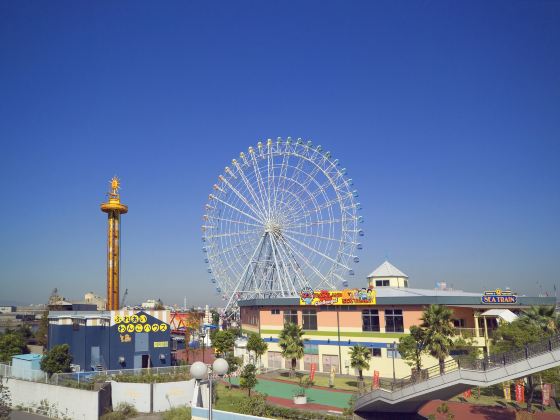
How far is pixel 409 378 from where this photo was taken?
30281mm

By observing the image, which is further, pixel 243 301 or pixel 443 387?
pixel 243 301

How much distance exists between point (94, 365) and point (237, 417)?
2526 cm

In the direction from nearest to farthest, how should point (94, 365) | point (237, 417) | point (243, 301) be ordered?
1. point (237, 417)
2. point (94, 365)
3. point (243, 301)

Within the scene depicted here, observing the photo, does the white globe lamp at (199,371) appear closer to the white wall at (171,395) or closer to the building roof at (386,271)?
the white wall at (171,395)

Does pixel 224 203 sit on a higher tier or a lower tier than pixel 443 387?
higher

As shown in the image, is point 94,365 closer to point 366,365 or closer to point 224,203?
point 366,365

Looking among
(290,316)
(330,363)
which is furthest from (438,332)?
(290,316)

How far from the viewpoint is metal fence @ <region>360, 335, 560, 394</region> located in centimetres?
2428

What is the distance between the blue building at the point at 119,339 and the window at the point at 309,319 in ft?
50.6

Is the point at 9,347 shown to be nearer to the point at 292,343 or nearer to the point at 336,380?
the point at 292,343

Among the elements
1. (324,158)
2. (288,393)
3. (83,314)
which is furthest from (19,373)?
(324,158)

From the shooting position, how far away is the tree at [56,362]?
129 ft

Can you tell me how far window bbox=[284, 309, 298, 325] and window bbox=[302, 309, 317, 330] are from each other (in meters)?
1.26

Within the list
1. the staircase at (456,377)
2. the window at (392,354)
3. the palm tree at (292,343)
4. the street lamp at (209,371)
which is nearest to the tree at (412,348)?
the window at (392,354)
